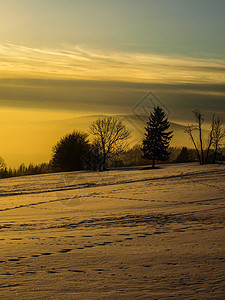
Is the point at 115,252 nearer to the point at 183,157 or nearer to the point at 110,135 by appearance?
the point at 110,135

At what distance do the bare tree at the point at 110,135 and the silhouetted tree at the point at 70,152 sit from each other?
4.63 ft

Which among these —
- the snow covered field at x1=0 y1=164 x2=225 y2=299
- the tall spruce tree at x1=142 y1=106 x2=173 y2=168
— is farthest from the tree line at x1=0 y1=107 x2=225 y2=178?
the snow covered field at x1=0 y1=164 x2=225 y2=299

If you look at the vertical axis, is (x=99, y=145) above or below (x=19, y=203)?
above

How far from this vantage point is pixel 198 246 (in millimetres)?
7398

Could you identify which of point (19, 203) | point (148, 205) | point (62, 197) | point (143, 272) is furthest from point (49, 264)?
point (62, 197)

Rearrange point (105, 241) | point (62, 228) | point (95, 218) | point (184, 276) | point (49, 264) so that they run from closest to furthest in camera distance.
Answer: point (184, 276) < point (49, 264) < point (105, 241) < point (62, 228) < point (95, 218)

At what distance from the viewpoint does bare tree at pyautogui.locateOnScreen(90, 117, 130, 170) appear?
39.7 meters

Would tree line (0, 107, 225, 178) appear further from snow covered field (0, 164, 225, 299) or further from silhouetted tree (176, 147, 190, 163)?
snow covered field (0, 164, 225, 299)

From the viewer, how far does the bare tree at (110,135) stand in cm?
3969

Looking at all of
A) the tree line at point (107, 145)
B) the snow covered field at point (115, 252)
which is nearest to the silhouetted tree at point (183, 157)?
the tree line at point (107, 145)

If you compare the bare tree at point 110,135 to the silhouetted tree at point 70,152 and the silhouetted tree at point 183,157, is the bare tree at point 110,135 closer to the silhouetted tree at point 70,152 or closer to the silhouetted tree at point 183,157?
the silhouetted tree at point 70,152

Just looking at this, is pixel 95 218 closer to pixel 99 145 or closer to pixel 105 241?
pixel 105 241

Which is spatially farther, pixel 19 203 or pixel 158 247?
pixel 19 203

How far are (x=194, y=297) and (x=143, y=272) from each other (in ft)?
3.78
